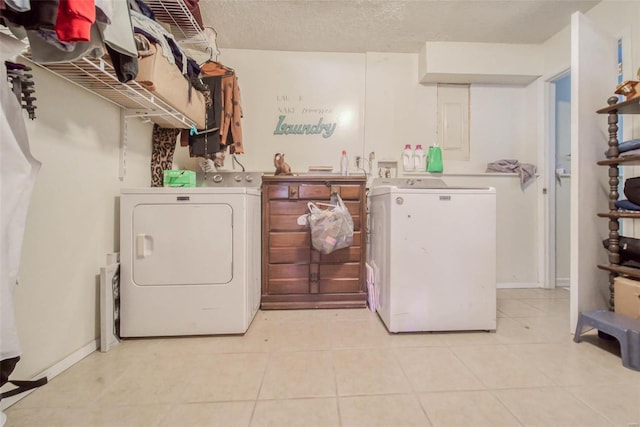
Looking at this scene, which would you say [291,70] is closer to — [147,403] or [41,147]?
[41,147]

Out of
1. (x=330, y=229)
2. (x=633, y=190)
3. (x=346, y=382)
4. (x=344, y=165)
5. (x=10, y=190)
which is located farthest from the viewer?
(x=344, y=165)

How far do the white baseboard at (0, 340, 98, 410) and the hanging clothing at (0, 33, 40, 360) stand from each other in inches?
19.3

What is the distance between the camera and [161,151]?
1850 mm

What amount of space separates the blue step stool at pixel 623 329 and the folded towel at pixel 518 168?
4.82 feet

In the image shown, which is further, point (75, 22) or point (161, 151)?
point (161, 151)

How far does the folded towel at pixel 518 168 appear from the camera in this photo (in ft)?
8.21

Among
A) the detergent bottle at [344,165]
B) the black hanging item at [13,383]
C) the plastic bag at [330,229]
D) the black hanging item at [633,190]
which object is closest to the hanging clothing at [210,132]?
the plastic bag at [330,229]

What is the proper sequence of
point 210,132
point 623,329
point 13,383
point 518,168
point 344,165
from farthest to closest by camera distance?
1. point 518,168
2. point 344,165
3. point 210,132
4. point 623,329
5. point 13,383

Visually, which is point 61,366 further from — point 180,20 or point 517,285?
point 517,285

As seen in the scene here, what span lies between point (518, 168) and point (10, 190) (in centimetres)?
333

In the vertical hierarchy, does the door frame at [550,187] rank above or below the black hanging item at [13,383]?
above

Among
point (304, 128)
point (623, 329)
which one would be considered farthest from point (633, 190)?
point (304, 128)

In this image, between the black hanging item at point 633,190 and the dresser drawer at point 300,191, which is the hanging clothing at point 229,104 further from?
the black hanging item at point 633,190

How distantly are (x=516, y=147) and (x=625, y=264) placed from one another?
5.07ft
